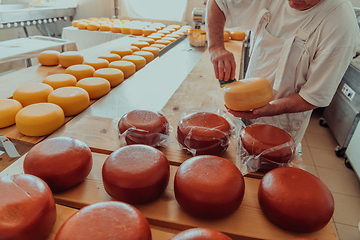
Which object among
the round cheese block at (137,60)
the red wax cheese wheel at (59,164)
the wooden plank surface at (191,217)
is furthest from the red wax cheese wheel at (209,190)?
the round cheese block at (137,60)

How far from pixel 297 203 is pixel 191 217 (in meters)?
0.29

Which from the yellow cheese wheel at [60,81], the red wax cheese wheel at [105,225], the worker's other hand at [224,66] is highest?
the worker's other hand at [224,66]

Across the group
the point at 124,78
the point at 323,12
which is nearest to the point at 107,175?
the point at 323,12

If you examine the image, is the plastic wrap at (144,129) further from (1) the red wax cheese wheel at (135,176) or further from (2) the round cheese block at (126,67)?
(2) the round cheese block at (126,67)

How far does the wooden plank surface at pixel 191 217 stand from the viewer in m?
0.64

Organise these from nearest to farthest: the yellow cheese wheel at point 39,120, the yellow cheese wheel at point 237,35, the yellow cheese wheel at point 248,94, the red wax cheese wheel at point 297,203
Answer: the red wax cheese wheel at point 297,203
the yellow cheese wheel at point 248,94
the yellow cheese wheel at point 39,120
the yellow cheese wheel at point 237,35

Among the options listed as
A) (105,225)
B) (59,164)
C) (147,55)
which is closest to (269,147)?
(105,225)

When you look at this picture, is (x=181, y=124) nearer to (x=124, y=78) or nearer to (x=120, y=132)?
(x=120, y=132)

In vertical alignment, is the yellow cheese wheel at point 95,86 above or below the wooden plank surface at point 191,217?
below

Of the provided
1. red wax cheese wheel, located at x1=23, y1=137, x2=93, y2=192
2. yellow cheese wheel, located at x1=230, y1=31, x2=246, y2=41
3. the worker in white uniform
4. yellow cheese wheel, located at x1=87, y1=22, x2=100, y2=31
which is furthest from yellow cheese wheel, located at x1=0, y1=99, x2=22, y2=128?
yellow cheese wheel, located at x1=87, y1=22, x2=100, y2=31

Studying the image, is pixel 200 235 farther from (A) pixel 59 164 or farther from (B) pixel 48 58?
(B) pixel 48 58

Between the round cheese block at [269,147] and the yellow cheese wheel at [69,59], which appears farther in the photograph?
the yellow cheese wheel at [69,59]

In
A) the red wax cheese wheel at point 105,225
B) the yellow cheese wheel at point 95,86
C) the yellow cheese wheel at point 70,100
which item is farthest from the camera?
the yellow cheese wheel at point 95,86

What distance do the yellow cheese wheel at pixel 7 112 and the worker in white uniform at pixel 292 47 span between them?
122cm
